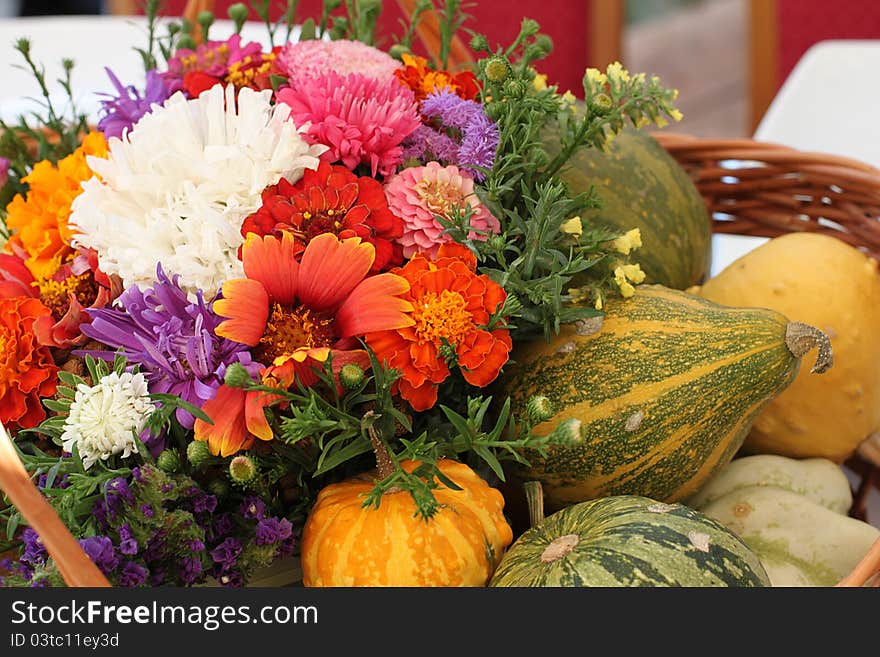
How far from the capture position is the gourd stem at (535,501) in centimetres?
84

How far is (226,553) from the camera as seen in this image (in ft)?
2.48

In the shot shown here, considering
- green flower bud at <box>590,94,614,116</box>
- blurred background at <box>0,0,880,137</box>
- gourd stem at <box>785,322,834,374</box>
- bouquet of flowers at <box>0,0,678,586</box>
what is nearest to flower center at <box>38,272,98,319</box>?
bouquet of flowers at <box>0,0,678,586</box>

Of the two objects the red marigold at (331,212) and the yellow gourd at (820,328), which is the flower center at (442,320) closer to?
the red marigold at (331,212)

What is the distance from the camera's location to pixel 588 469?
87 centimetres

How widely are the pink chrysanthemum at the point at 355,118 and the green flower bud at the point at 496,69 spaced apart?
8 cm

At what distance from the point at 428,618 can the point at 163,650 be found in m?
0.16

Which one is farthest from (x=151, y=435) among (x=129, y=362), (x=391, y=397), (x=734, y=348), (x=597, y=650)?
(x=734, y=348)

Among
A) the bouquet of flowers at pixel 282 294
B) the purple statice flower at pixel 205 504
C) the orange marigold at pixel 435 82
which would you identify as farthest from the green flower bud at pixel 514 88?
the purple statice flower at pixel 205 504

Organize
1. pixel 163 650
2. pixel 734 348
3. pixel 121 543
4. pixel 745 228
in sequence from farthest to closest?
pixel 745 228, pixel 734 348, pixel 121 543, pixel 163 650

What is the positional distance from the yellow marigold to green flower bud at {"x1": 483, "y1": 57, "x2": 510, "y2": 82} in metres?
0.39

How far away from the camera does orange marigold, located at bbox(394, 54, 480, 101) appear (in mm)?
956

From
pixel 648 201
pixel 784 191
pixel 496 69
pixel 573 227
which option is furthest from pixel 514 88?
pixel 784 191

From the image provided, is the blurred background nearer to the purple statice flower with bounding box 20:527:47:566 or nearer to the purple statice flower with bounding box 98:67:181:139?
the purple statice flower with bounding box 98:67:181:139

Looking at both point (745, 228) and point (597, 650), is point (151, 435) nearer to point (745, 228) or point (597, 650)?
point (597, 650)
